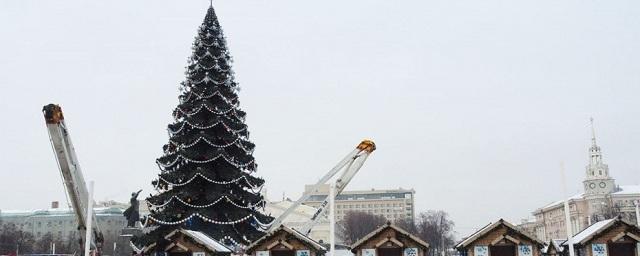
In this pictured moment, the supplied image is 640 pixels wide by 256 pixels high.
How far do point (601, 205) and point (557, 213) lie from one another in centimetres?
1935

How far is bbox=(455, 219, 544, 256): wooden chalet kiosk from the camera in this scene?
3014 centimetres

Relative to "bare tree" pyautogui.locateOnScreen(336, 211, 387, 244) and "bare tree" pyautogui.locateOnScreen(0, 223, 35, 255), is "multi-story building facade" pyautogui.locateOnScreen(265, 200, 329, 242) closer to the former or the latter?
"bare tree" pyautogui.locateOnScreen(336, 211, 387, 244)

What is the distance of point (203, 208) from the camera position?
34.8 metres

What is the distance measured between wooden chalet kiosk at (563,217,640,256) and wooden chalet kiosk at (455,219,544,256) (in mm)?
2272

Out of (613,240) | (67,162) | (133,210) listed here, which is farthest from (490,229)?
(133,210)

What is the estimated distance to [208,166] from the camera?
3653 centimetres

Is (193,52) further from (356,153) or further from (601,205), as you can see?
(601,205)

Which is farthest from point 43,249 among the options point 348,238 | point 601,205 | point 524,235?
point 601,205

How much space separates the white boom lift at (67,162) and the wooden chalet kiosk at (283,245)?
8265 mm

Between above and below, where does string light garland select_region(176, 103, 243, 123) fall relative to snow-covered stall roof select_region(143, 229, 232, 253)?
above

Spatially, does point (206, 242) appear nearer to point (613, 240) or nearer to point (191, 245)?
point (191, 245)

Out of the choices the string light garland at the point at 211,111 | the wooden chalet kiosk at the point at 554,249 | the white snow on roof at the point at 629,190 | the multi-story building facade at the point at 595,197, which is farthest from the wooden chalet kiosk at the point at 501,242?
the white snow on roof at the point at 629,190

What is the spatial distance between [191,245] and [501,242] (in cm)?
1546

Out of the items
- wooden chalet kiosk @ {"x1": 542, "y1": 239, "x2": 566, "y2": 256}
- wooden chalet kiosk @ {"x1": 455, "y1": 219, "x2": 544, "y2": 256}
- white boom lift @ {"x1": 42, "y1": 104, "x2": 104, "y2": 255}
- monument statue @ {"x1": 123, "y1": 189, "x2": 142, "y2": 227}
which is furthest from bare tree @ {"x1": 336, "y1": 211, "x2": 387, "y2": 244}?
white boom lift @ {"x1": 42, "y1": 104, "x2": 104, "y2": 255}
